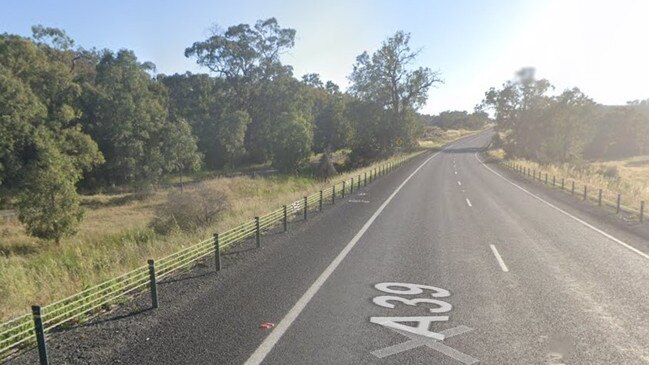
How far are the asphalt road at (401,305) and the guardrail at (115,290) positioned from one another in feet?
1.14

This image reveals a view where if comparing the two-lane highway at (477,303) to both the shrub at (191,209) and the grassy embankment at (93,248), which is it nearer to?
the grassy embankment at (93,248)

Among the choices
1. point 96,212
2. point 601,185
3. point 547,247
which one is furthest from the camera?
point 96,212

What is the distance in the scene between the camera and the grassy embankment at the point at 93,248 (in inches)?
345

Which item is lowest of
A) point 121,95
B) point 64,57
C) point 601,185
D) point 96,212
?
point 96,212

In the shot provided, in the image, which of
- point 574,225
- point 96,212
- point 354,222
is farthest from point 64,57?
point 574,225

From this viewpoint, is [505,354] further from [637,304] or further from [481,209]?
[481,209]

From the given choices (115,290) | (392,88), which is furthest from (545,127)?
(115,290)

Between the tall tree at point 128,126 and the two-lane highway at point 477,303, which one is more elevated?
the tall tree at point 128,126

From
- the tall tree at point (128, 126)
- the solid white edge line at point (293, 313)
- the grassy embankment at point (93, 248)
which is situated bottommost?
the grassy embankment at point (93, 248)

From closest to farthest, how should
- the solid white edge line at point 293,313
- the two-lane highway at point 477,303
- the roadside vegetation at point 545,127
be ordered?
the solid white edge line at point 293,313
the two-lane highway at point 477,303
the roadside vegetation at point 545,127

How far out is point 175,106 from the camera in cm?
6594

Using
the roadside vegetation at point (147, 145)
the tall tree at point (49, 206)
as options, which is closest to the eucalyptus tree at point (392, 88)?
the roadside vegetation at point (147, 145)

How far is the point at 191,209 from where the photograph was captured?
17.7 meters

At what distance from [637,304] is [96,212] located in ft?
127
